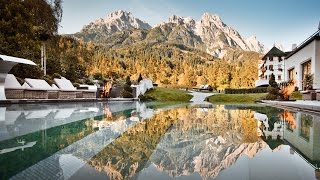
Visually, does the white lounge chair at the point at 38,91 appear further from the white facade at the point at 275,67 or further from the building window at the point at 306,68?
the white facade at the point at 275,67

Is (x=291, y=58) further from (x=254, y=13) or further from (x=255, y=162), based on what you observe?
(x=255, y=162)

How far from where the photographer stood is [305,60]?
2472 centimetres

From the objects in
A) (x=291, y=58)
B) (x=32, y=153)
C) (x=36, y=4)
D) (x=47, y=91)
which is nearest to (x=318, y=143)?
(x=32, y=153)

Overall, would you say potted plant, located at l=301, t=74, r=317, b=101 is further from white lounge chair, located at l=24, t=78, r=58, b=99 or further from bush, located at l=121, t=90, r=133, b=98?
white lounge chair, located at l=24, t=78, r=58, b=99

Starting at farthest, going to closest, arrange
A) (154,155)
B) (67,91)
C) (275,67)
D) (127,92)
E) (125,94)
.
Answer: (275,67) → (127,92) → (125,94) → (67,91) → (154,155)

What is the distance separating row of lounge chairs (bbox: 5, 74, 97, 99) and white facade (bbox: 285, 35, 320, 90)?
1691 centimetres

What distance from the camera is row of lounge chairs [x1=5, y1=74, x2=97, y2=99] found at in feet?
43.5

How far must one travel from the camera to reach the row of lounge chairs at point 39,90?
13.3 meters

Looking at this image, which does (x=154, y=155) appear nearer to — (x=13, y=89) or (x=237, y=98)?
(x=13, y=89)

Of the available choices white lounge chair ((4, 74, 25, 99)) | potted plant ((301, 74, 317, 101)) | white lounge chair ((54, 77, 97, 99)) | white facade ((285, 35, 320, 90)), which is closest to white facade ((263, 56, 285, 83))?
white facade ((285, 35, 320, 90))

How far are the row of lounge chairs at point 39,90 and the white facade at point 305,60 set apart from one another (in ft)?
55.5

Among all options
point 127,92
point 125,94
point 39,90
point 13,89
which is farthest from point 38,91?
point 127,92

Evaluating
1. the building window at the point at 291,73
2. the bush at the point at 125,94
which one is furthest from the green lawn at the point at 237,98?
the bush at the point at 125,94

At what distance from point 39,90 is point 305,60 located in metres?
21.2
